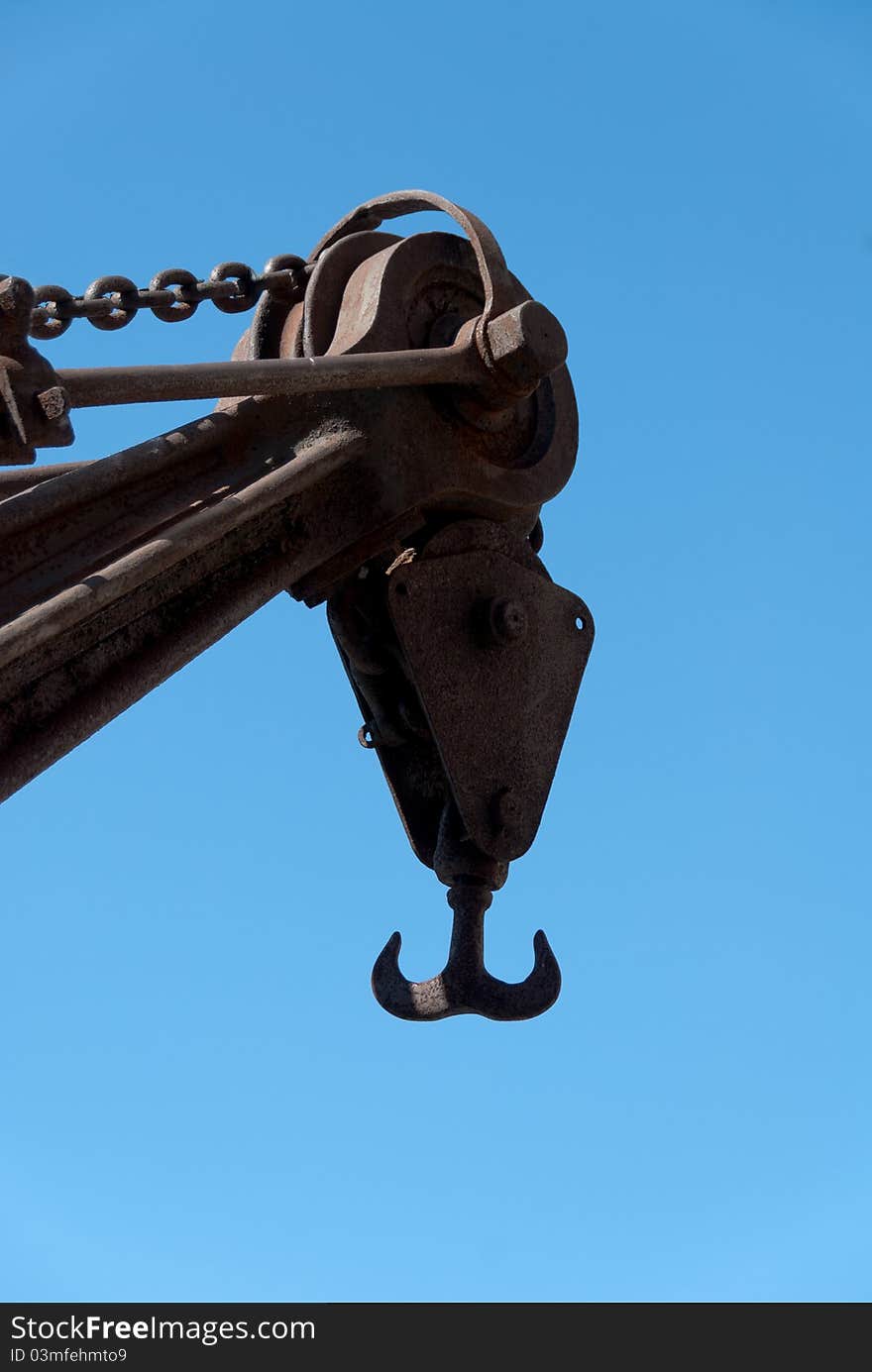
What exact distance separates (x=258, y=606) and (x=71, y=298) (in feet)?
3.32

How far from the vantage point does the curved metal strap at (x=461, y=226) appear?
537cm

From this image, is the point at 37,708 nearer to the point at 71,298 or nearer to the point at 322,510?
the point at 322,510

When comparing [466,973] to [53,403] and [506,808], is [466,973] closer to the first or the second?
[506,808]

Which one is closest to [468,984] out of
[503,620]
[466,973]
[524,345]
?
[466,973]

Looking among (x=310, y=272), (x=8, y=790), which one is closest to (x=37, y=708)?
(x=8, y=790)

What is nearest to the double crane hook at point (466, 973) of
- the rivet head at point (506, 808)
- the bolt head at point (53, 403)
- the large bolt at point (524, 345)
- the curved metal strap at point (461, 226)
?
the rivet head at point (506, 808)

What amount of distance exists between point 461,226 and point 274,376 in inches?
42.5

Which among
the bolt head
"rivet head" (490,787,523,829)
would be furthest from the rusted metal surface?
the bolt head

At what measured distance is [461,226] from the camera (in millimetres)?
5445

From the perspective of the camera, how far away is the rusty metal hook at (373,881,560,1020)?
5246mm

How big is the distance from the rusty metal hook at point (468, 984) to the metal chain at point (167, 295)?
68.5 inches

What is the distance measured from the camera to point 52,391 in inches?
149

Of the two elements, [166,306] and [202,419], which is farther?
[166,306]

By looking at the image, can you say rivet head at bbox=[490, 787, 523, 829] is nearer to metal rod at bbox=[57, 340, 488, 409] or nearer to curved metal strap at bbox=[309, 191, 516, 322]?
metal rod at bbox=[57, 340, 488, 409]
